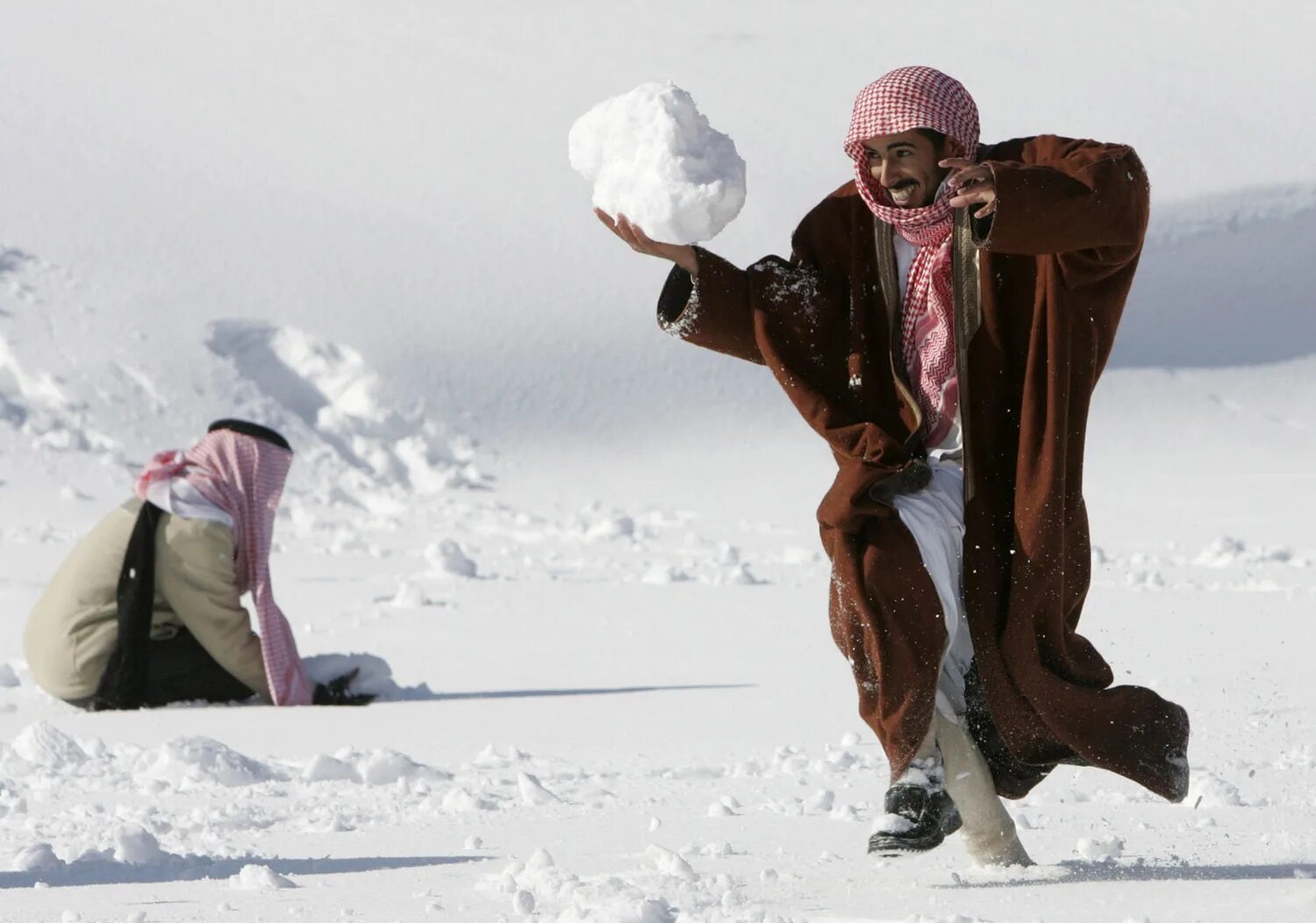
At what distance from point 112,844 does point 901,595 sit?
1.58 meters

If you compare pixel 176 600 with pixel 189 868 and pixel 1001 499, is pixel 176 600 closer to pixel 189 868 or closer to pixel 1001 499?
pixel 189 868

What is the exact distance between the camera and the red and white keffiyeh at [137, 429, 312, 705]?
6703 mm

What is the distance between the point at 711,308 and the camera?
394 centimetres

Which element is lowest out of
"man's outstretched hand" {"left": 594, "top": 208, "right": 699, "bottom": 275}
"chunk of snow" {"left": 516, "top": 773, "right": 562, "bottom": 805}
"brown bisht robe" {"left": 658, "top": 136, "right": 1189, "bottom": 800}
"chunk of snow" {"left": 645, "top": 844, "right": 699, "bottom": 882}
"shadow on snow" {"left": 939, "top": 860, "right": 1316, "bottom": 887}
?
"chunk of snow" {"left": 516, "top": 773, "right": 562, "bottom": 805}

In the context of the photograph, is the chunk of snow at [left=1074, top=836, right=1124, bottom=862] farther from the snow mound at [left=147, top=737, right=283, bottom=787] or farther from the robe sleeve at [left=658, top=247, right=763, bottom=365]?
the snow mound at [left=147, top=737, right=283, bottom=787]

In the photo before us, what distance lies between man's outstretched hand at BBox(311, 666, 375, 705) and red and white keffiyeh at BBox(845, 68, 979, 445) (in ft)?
11.1

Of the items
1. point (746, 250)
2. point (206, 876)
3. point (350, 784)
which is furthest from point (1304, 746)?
point (746, 250)

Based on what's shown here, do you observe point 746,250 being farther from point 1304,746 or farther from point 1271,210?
A: point 1304,746

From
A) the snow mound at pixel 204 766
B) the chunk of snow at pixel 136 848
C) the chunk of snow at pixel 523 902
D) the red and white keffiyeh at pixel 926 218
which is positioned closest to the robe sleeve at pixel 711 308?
the red and white keffiyeh at pixel 926 218

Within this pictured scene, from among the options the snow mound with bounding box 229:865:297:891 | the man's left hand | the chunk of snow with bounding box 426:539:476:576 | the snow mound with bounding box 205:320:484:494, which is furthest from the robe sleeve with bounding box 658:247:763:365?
the snow mound with bounding box 205:320:484:494

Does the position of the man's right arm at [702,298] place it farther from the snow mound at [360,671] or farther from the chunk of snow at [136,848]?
the snow mound at [360,671]

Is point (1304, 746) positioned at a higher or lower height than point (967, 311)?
lower

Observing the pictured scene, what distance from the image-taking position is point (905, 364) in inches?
155

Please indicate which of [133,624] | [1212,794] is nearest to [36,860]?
[1212,794]
